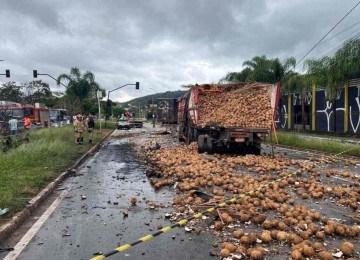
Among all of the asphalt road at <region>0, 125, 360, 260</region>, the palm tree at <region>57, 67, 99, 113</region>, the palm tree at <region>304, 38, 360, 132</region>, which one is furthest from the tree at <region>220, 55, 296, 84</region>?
the asphalt road at <region>0, 125, 360, 260</region>

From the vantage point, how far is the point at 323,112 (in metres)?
37.2

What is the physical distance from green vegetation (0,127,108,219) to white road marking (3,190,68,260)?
1.49 ft

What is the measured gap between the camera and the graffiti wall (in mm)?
32188

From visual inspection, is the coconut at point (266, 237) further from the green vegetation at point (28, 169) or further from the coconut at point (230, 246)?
the green vegetation at point (28, 169)

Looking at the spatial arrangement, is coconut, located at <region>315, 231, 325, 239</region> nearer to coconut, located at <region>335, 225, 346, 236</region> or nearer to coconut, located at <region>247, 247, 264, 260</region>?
coconut, located at <region>335, 225, 346, 236</region>

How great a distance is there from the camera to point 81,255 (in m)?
4.88

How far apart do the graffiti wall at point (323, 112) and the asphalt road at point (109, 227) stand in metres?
23.3

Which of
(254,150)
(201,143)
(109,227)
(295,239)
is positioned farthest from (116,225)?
(254,150)

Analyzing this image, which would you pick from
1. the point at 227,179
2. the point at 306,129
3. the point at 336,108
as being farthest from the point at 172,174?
the point at 306,129

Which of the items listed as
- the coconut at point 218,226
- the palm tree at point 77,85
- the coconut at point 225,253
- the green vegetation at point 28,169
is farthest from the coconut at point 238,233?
the palm tree at point 77,85

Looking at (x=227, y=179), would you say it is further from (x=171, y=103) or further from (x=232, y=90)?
(x=171, y=103)

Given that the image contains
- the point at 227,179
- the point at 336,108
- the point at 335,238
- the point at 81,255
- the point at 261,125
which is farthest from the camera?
the point at 336,108

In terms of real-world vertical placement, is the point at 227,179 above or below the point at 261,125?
below

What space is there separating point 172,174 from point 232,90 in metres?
6.87
